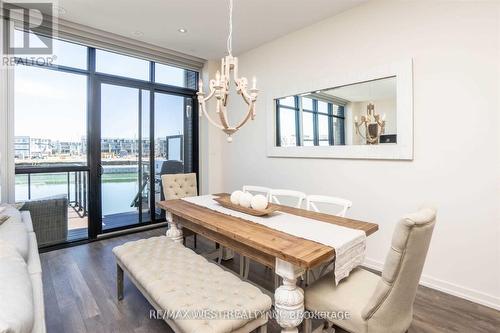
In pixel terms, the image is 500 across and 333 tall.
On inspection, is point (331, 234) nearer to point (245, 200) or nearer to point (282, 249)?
point (282, 249)

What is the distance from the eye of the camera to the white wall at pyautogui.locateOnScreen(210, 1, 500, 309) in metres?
2.19

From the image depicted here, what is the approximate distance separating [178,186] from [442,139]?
296cm

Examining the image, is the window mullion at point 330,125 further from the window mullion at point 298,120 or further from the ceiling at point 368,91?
the window mullion at point 298,120

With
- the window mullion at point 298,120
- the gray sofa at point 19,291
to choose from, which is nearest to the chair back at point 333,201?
the window mullion at point 298,120

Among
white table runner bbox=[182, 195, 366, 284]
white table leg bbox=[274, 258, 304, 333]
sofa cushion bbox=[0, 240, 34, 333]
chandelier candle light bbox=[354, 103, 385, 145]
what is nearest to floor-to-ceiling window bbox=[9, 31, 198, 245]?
sofa cushion bbox=[0, 240, 34, 333]

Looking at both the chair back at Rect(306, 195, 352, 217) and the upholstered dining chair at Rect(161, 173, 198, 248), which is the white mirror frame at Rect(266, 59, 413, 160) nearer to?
the chair back at Rect(306, 195, 352, 217)

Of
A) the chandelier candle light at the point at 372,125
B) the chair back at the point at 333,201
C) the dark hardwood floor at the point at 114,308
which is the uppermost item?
the chandelier candle light at the point at 372,125

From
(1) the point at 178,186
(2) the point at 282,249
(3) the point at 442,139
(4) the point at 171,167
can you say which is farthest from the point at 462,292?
(4) the point at 171,167

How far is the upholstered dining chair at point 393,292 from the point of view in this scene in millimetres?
1202

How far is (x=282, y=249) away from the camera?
4.78ft

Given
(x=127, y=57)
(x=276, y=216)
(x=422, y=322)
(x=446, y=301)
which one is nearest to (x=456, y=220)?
(x=446, y=301)

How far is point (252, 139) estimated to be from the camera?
14.2 feet

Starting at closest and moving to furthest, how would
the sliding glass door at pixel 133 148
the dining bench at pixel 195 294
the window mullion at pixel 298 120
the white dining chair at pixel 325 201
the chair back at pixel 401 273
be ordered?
the chair back at pixel 401 273 < the dining bench at pixel 195 294 < the white dining chair at pixel 325 201 < the window mullion at pixel 298 120 < the sliding glass door at pixel 133 148

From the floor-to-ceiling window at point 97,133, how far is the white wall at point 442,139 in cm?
282
